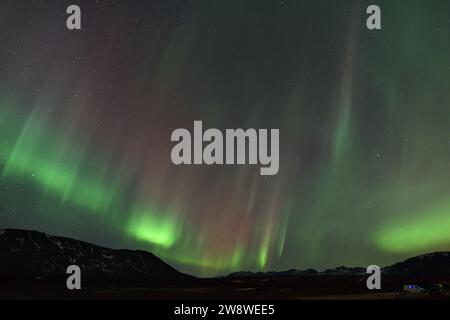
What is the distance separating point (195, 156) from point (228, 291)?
9.24ft

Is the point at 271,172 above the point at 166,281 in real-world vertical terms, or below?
above

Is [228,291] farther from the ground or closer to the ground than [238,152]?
closer to the ground

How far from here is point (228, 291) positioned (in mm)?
10062

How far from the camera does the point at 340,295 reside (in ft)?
32.7

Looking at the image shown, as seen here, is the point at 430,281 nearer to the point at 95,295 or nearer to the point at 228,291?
the point at 228,291
